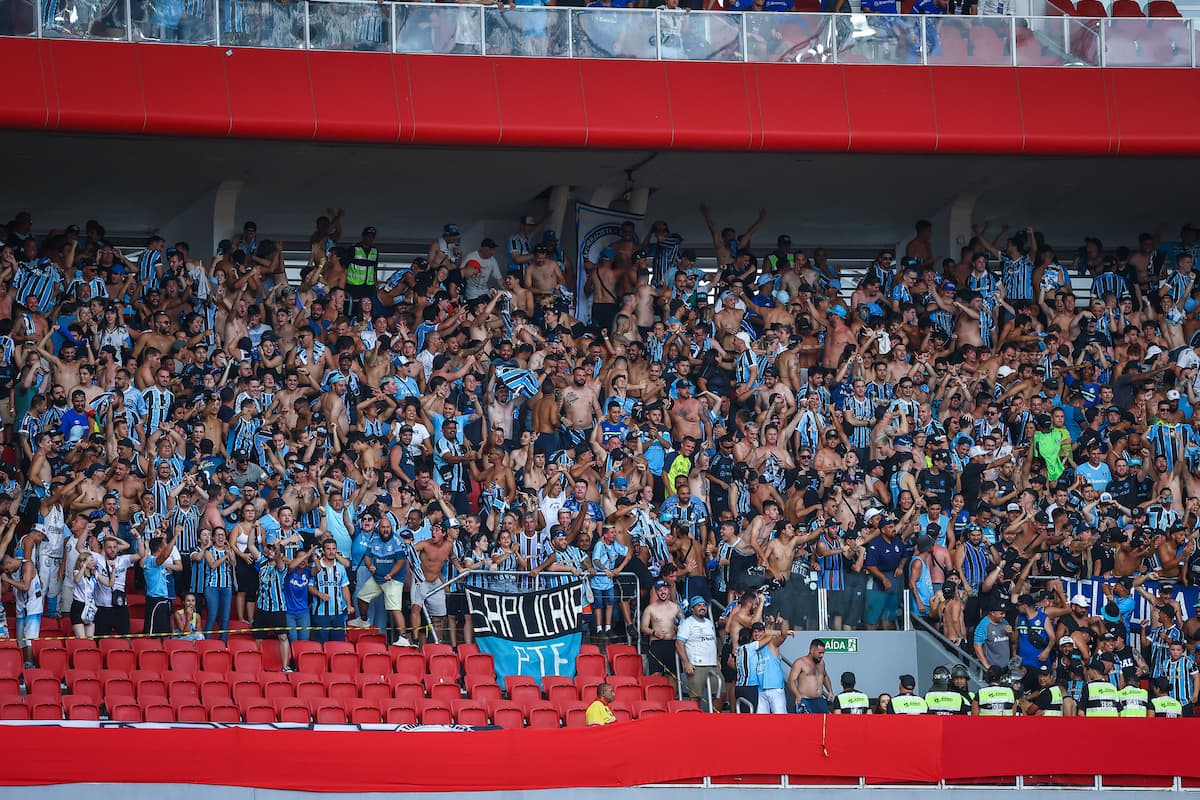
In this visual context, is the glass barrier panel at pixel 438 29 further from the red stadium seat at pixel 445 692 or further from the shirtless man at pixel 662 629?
the red stadium seat at pixel 445 692

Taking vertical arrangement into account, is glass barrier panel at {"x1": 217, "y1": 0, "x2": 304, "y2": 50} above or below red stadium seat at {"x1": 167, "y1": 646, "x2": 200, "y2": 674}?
above

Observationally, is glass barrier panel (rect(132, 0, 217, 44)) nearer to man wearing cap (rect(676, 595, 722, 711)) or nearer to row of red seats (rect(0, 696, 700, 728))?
row of red seats (rect(0, 696, 700, 728))

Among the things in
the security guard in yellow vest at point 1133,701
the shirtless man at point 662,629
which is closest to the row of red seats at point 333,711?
the shirtless man at point 662,629

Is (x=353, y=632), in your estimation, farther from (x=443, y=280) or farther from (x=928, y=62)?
(x=928, y=62)

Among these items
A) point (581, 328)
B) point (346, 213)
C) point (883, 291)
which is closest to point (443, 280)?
point (581, 328)

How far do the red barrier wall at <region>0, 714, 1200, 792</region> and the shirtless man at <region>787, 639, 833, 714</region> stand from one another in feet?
3.68

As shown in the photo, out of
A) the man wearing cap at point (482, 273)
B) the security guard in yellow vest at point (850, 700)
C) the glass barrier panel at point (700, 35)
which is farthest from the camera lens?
the man wearing cap at point (482, 273)

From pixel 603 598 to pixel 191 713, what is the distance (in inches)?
159

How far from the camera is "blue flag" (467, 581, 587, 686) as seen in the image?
16406 mm

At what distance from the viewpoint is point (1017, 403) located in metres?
20.0

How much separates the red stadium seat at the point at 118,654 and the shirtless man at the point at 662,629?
4545 mm

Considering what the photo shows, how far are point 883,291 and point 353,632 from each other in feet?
28.8

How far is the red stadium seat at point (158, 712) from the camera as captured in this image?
1471 cm

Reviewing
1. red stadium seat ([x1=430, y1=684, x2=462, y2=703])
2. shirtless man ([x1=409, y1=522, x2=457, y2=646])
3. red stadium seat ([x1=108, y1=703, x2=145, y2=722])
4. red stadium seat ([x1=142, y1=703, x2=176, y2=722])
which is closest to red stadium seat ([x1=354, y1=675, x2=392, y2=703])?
red stadium seat ([x1=430, y1=684, x2=462, y2=703])
